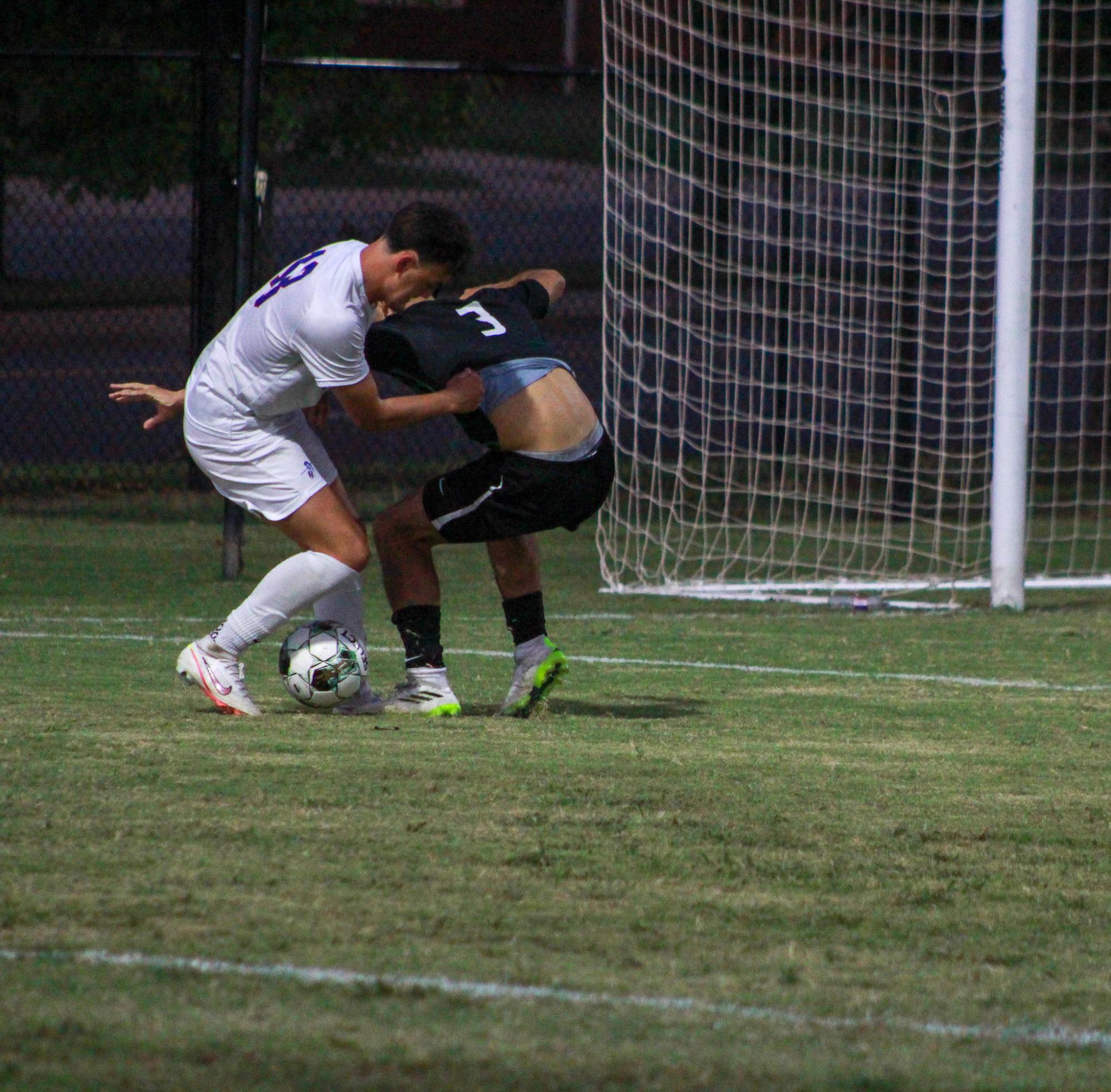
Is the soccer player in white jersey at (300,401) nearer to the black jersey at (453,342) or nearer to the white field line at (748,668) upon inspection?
the black jersey at (453,342)

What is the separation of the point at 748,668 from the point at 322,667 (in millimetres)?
2348

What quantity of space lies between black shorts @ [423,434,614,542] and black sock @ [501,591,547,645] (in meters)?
0.26

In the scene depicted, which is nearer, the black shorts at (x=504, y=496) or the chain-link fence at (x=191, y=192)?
the black shorts at (x=504, y=496)

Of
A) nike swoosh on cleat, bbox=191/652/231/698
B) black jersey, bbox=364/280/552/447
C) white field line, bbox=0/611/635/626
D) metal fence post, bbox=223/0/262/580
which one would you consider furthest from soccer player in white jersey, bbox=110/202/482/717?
metal fence post, bbox=223/0/262/580

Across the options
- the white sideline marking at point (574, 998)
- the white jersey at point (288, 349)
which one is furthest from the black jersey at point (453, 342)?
the white sideline marking at point (574, 998)

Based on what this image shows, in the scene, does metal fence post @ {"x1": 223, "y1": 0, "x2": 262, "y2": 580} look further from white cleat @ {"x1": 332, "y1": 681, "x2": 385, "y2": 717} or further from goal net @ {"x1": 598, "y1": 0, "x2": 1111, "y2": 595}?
white cleat @ {"x1": 332, "y1": 681, "x2": 385, "y2": 717}

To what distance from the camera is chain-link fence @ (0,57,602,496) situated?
1287cm

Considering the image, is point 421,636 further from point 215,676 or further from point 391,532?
point 215,676

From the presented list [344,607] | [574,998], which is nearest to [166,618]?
[344,607]

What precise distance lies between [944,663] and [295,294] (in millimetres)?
3568

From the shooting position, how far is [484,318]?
6.54 meters

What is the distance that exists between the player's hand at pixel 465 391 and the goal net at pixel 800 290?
4.61 metres

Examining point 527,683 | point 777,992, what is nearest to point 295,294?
point 527,683

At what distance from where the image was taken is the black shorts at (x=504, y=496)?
21.0 ft
